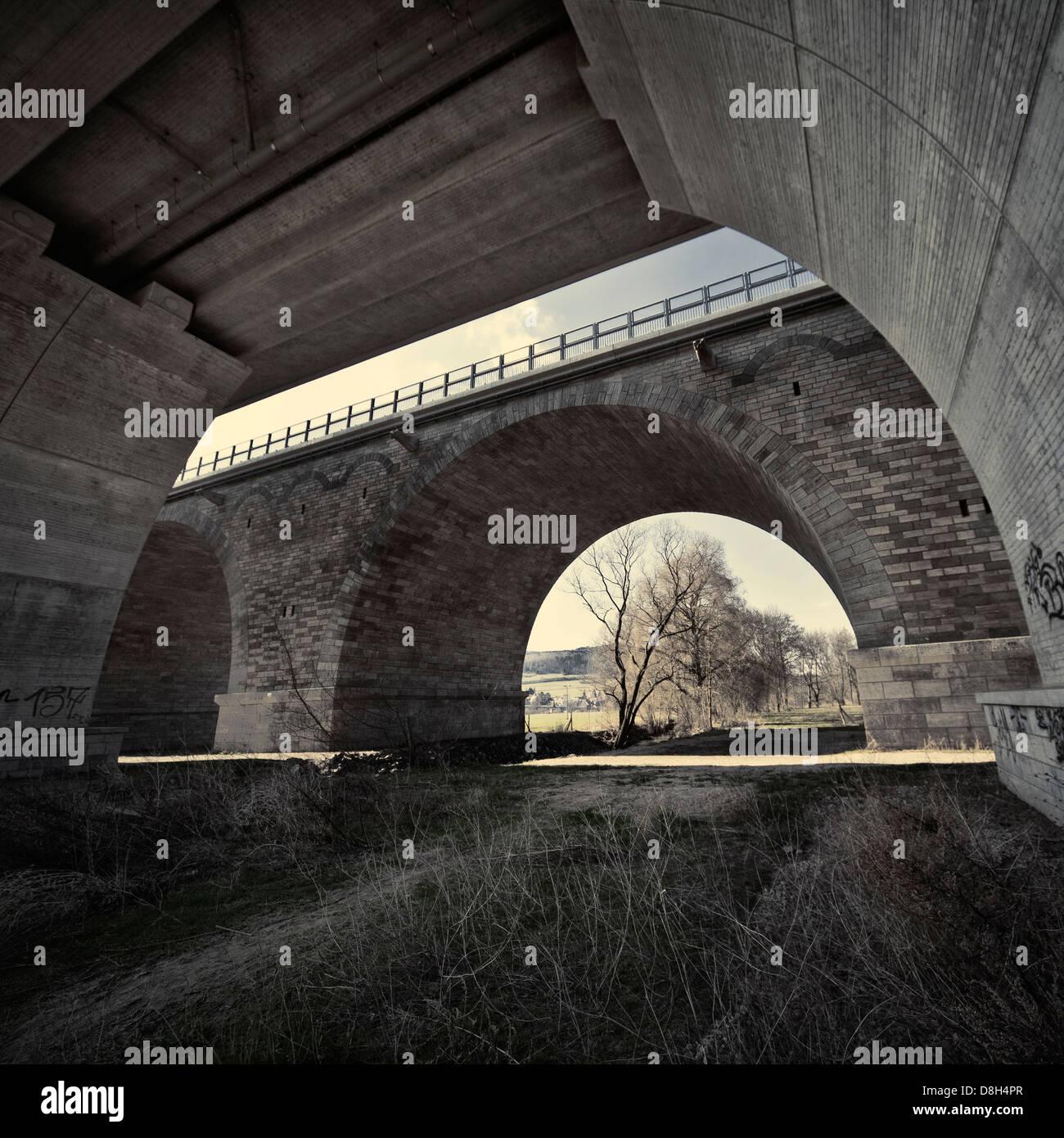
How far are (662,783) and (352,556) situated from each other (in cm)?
1107

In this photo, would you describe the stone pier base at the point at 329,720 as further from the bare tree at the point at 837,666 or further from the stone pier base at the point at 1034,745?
the bare tree at the point at 837,666

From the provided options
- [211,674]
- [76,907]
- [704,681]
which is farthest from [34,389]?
[704,681]

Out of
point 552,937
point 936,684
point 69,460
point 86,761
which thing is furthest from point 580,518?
point 552,937

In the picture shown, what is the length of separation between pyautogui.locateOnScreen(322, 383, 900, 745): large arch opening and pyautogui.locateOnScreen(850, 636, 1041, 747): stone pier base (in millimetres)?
691

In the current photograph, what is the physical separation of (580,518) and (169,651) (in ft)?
62.3

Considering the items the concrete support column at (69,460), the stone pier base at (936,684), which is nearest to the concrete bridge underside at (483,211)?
the concrete support column at (69,460)

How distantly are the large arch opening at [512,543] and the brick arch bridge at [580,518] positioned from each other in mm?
62

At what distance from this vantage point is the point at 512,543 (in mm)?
18172

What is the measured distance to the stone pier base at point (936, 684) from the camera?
833 centimetres

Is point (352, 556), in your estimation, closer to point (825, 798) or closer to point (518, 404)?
point (518, 404)

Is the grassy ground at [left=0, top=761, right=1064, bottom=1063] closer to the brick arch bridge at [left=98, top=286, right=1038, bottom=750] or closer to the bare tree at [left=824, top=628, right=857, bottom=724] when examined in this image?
the brick arch bridge at [left=98, top=286, right=1038, bottom=750]

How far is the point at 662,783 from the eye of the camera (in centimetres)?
738

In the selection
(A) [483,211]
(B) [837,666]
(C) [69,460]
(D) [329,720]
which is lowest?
(B) [837,666]

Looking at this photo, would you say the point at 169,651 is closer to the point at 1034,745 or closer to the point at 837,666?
the point at 1034,745
